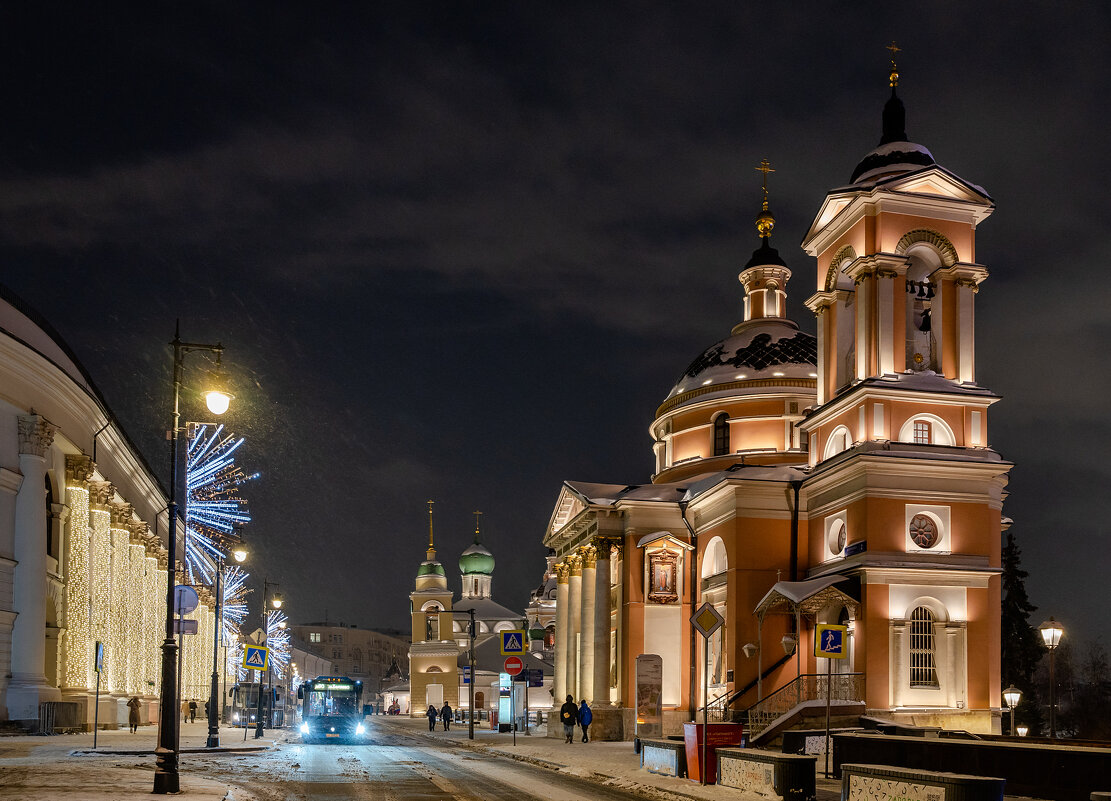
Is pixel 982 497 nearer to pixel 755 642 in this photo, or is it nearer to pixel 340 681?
pixel 755 642

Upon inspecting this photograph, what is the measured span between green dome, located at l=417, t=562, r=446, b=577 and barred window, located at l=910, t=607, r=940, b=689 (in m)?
90.7

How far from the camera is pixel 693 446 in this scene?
2119 inches

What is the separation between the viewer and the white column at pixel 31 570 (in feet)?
121

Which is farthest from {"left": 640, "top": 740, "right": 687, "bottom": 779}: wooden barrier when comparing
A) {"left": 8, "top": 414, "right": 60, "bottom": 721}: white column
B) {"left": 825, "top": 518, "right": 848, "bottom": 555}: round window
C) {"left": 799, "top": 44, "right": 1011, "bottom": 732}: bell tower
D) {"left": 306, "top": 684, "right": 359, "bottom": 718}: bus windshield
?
{"left": 306, "top": 684, "right": 359, "bottom": 718}: bus windshield

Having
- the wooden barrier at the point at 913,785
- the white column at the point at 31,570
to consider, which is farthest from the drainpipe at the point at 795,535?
the wooden barrier at the point at 913,785

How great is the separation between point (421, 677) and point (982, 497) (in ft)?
274

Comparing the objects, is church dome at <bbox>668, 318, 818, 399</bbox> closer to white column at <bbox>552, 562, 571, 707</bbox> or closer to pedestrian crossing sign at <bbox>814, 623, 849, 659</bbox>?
white column at <bbox>552, 562, 571, 707</bbox>

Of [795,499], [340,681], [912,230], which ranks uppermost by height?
[912,230]

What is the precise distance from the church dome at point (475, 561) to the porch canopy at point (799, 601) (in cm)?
8893

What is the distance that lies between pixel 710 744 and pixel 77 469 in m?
28.2

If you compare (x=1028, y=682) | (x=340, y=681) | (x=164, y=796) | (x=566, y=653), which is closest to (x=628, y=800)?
(x=164, y=796)

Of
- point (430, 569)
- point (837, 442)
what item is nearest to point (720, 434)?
point (837, 442)

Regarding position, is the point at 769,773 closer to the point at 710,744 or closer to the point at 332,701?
the point at 710,744

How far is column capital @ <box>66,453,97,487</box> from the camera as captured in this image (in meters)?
42.3
